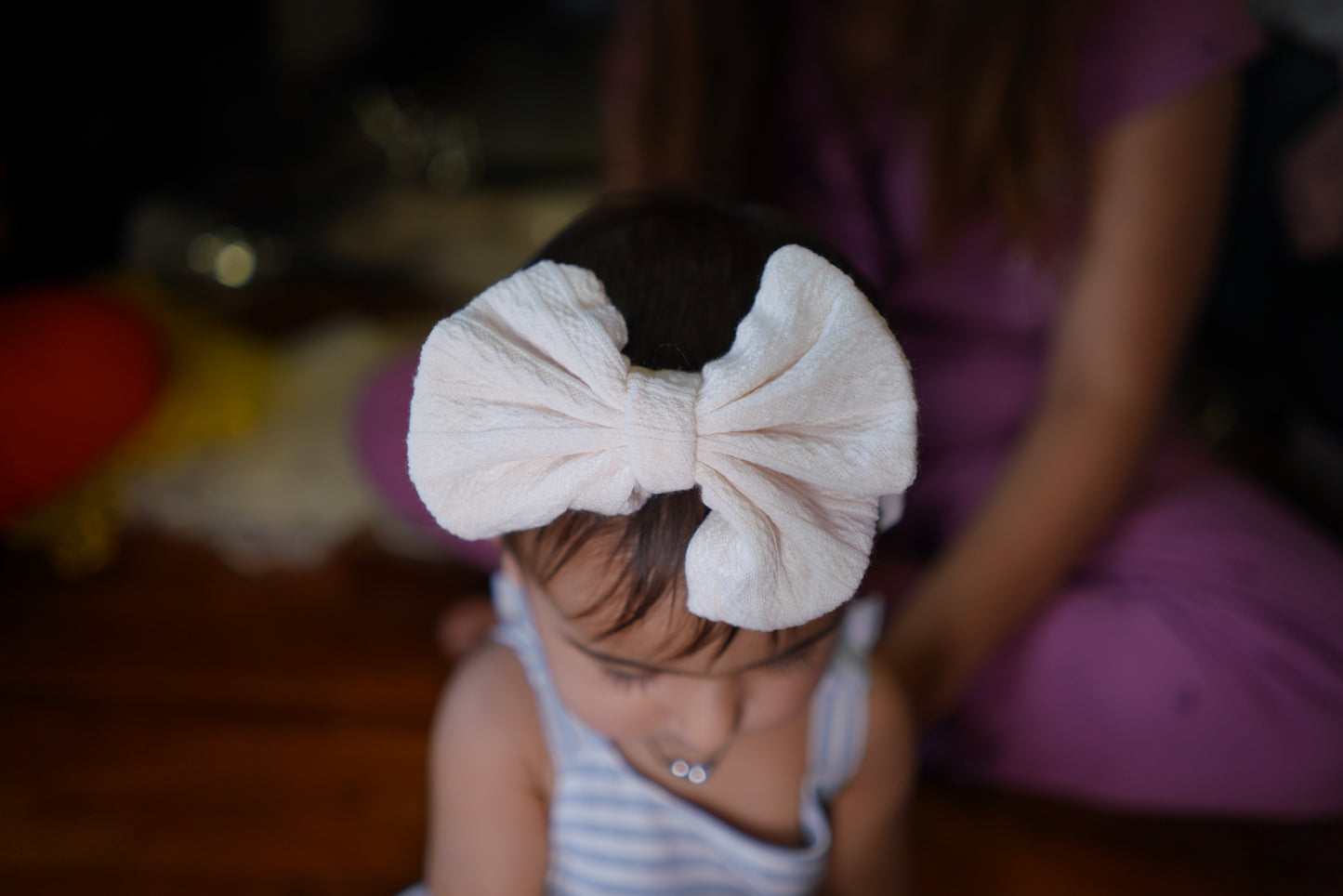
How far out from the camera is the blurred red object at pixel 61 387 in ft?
3.52

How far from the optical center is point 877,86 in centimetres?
92

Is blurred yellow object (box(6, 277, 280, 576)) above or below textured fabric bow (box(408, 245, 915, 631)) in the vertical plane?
below

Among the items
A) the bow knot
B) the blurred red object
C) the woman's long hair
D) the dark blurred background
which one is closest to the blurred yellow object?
the blurred red object

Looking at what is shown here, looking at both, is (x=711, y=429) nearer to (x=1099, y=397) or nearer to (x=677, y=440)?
(x=677, y=440)

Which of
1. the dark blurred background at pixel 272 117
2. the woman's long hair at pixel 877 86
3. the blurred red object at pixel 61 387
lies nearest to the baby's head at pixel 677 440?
the woman's long hair at pixel 877 86

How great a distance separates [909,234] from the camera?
94cm

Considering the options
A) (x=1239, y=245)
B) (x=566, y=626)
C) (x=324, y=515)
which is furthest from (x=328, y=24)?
(x=566, y=626)

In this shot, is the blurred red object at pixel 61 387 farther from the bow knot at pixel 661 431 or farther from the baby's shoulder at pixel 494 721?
the bow knot at pixel 661 431

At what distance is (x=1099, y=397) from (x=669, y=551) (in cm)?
56

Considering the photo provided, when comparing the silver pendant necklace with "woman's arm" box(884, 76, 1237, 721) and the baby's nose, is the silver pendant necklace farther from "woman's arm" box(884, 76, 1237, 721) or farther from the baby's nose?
"woman's arm" box(884, 76, 1237, 721)

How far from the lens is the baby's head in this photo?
381mm

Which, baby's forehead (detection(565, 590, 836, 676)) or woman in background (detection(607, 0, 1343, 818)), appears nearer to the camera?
baby's forehead (detection(565, 590, 836, 676))

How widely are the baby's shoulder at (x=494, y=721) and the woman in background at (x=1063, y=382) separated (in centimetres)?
33

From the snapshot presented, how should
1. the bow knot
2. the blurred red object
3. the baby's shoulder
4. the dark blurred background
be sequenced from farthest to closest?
the dark blurred background → the blurred red object → the baby's shoulder → the bow knot
